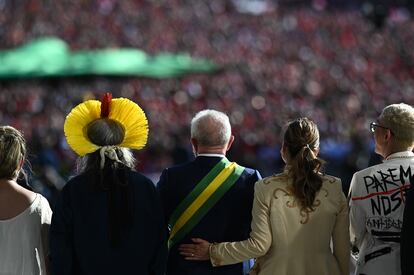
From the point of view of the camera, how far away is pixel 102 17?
3045 cm

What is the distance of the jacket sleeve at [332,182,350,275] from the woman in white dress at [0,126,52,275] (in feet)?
4.99

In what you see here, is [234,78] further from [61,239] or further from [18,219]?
[61,239]

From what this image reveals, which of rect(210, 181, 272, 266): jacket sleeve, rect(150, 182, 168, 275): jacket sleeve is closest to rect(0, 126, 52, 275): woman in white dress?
rect(150, 182, 168, 275): jacket sleeve

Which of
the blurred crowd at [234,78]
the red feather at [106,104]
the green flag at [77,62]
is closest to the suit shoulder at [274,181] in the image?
the red feather at [106,104]

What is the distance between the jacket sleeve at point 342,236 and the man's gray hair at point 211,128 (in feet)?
2.29

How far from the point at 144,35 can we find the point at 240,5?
21.1 feet

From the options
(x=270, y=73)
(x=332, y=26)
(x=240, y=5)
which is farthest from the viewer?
(x=240, y=5)

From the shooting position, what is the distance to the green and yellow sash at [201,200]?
533 centimetres

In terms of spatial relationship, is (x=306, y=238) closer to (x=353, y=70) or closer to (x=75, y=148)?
(x=75, y=148)

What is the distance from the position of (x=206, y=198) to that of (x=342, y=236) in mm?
760

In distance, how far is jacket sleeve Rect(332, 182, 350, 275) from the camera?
5.14m

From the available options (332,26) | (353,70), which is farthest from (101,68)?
(332,26)

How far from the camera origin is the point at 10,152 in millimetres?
5078

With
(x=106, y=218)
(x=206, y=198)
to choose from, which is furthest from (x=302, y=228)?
(x=106, y=218)
